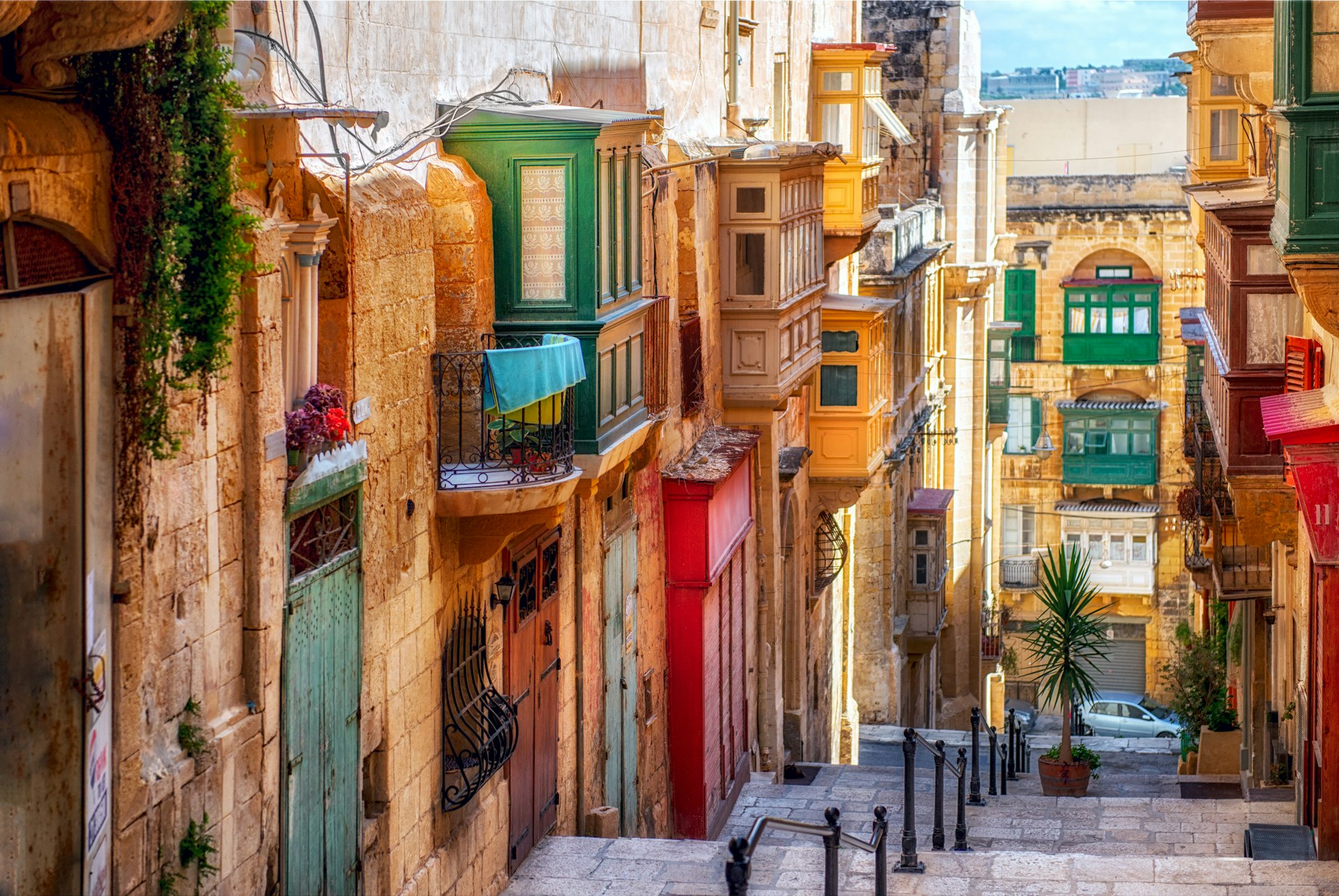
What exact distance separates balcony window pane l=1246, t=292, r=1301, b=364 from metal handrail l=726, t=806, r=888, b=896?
7417 millimetres

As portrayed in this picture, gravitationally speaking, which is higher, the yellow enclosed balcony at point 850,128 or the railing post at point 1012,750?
the yellow enclosed balcony at point 850,128

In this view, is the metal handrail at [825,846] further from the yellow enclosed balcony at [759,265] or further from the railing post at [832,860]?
the yellow enclosed balcony at [759,265]

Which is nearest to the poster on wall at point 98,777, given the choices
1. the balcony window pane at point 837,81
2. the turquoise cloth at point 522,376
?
the turquoise cloth at point 522,376

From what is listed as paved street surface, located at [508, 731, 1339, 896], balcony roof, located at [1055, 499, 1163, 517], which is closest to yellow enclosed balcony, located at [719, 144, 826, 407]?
paved street surface, located at [508, 731, 1339, 896]

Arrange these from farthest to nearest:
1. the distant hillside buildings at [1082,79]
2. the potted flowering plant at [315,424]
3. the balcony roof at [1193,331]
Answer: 1. the distant hillside buildings at [1082,79]
2. the balcony roof at [1193,331]
3. the potted flowering plant at [315,424]

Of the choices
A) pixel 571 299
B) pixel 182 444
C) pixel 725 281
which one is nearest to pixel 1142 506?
pixel 725 281

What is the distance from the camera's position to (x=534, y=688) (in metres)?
13.6

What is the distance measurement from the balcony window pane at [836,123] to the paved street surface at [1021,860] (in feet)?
34.5

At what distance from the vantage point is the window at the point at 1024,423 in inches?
1882

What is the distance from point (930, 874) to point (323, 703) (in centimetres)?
489

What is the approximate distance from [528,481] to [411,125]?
7.33 feet

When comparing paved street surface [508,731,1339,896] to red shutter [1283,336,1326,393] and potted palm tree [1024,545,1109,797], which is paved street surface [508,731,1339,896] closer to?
potted palm tree [1024,545,1109,797]

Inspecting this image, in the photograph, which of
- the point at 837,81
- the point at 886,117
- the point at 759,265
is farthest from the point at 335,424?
the point at 886,117

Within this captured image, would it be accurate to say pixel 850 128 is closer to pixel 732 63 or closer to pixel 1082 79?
pixel 732 63
